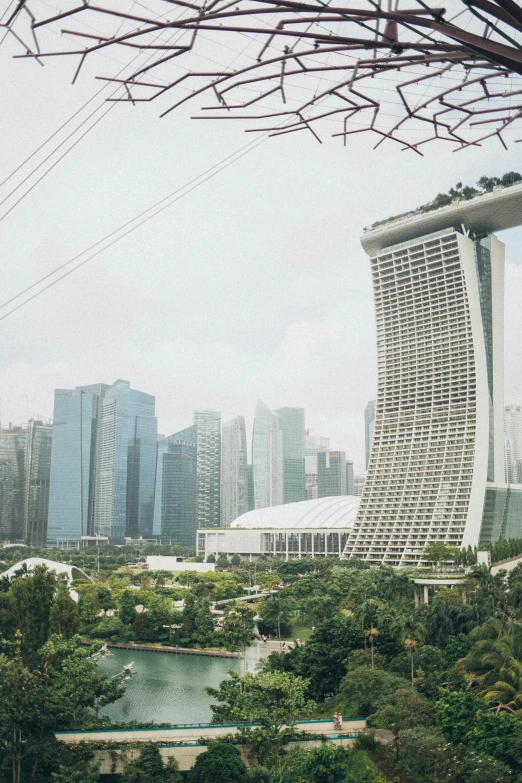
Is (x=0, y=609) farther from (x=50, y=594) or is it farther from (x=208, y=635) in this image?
(x=208, y=635)

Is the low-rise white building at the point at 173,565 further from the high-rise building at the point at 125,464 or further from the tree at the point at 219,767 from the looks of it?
the high-rise building at the point at 125,464

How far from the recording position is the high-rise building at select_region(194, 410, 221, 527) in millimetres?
123062

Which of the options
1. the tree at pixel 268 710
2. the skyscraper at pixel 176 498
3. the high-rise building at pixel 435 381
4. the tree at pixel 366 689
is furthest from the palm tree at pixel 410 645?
the skyscraper at pixel 176 498

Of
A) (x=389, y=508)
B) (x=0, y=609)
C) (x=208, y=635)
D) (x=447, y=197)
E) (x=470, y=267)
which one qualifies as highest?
(x=447, y=197)

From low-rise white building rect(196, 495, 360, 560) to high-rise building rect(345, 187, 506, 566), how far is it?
509 inches

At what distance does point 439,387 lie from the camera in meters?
50.5

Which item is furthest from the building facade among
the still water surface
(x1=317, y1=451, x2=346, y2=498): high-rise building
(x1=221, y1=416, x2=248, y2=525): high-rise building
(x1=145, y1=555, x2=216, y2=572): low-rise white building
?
the still water surface

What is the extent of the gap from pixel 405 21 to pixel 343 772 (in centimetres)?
1500

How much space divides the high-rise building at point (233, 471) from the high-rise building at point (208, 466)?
122 centimetres

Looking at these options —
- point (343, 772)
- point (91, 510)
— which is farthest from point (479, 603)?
point (91, 510)

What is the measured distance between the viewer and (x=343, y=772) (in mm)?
15023

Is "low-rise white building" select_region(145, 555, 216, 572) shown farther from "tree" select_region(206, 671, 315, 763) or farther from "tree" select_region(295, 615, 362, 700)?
"tree" select_region(206, 671, 315, 763)

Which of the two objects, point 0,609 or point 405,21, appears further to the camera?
point 0,609

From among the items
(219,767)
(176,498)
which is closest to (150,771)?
(219,767)
